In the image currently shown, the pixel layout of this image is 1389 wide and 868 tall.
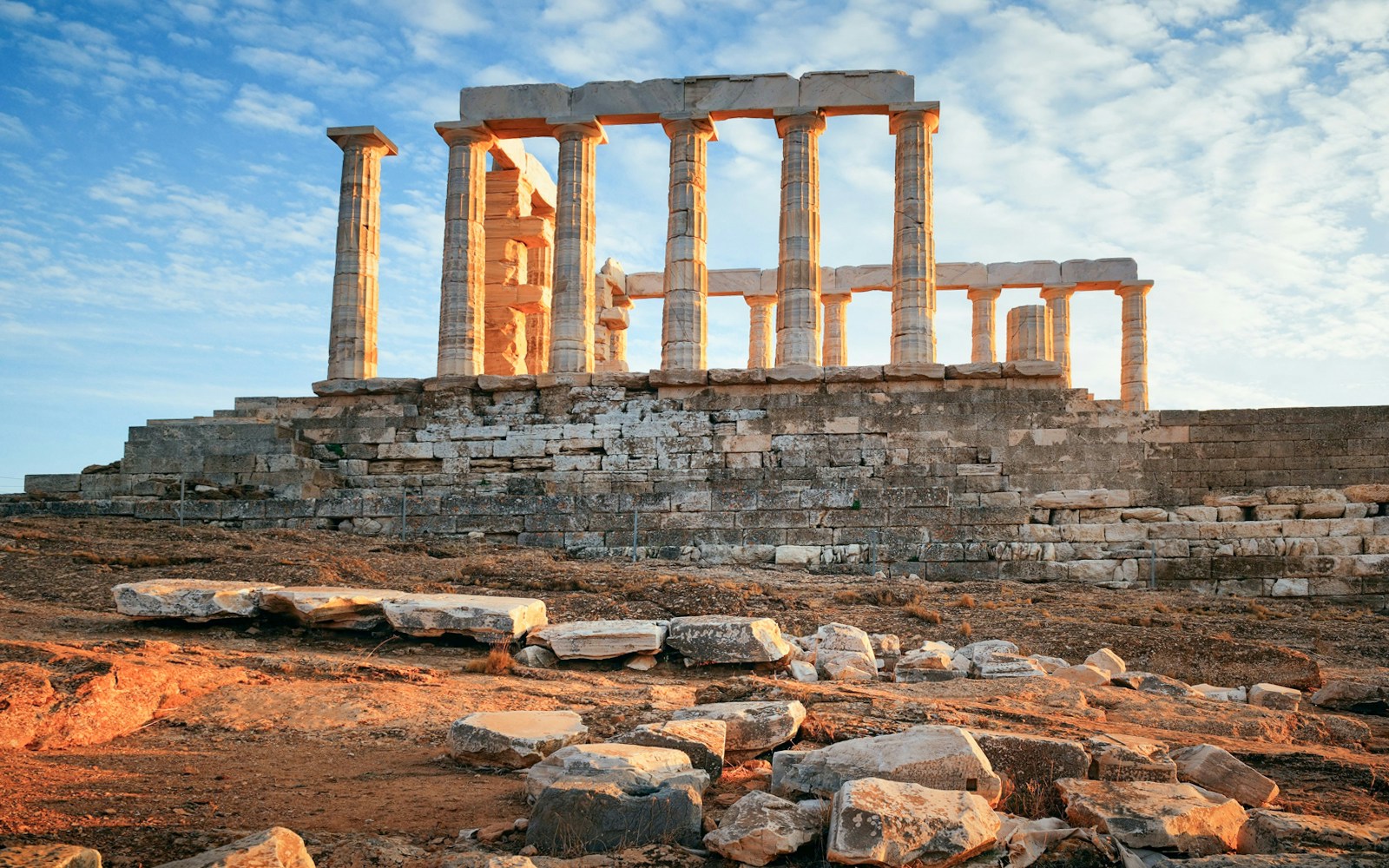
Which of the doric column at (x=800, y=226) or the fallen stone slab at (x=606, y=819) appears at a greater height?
the doric column at (x=800, y=226)

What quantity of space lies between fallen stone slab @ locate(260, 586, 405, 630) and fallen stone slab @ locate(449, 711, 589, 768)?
390 centimetres

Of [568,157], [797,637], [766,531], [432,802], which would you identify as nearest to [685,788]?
[432,802]

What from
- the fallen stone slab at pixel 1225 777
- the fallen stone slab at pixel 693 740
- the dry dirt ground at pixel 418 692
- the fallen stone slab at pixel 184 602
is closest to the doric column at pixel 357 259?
the dry dirt ground at pixel 418 692

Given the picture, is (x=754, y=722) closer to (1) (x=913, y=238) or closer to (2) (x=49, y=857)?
(2) (x=49, y=857)

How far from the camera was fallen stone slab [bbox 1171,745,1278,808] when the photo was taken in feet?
18.9

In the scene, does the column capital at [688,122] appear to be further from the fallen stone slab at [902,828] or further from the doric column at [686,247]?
the fallen stone slab at [902,828]

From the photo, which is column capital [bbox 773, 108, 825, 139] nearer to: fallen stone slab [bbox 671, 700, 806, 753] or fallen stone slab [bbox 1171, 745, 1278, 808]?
fallen stone slab [bbox 671, 700, 806, 753]

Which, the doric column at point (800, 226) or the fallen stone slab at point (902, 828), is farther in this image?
the doric column at point (800, 226)

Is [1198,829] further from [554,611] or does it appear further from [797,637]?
[554,611]

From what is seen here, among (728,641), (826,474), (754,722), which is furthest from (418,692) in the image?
(826,474)

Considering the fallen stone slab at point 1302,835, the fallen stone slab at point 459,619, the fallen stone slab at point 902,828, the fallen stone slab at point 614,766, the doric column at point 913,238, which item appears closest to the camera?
the fallen stone slab at point 902,828

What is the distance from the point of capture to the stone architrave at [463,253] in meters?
22.6

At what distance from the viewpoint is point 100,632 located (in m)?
9.93

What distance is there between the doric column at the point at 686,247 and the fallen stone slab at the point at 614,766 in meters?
16.8
